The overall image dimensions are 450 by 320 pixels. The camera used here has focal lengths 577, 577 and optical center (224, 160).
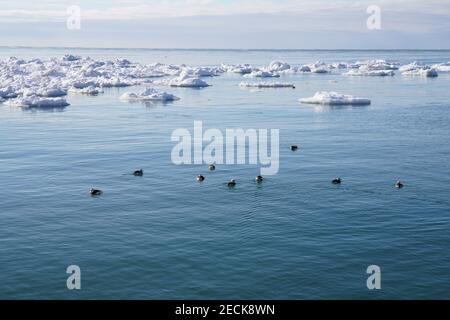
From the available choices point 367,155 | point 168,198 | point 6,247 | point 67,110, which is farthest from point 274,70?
point 6,247

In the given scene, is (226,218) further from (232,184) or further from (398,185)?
(398,185)

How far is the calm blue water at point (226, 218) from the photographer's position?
2956cm

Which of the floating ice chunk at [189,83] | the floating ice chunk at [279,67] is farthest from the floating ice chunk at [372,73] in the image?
the floating ice chunk at [189,83]

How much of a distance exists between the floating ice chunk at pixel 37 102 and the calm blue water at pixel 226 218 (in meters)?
23.2

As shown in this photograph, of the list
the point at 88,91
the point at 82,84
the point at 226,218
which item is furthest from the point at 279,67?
the point at 226,218

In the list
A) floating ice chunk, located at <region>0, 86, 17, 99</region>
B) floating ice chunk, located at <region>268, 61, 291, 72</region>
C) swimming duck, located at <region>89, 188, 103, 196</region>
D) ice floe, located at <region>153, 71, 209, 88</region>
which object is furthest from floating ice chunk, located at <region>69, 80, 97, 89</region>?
swimming duck, located at <region>89, 188, 103, 196</region>

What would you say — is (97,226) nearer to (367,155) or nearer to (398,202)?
(398,202)

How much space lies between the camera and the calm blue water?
1164 inches

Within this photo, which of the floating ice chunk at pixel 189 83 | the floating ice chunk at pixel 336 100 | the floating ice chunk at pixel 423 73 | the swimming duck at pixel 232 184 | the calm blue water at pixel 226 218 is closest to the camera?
the calm blue water at pixel 226 218

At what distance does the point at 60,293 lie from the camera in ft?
93.9

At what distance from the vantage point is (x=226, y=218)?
1549 inches

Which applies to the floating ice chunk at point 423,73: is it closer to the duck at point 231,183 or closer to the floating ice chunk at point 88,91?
the floating ice chunk at point 88,91

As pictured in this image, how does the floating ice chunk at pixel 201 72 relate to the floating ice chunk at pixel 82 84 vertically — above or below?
above
